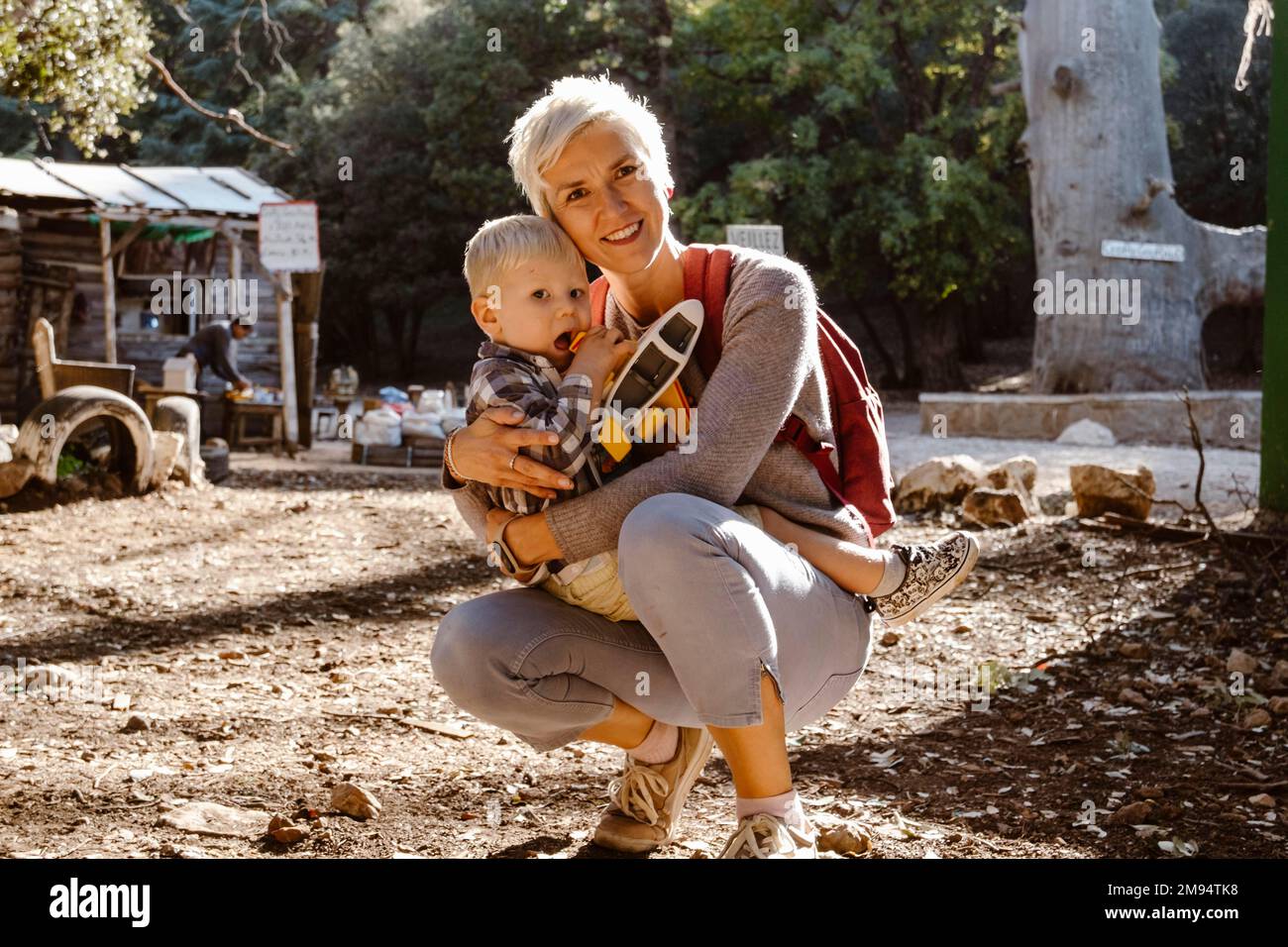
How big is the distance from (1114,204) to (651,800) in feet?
42.0

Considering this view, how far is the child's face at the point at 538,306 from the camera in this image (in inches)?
109

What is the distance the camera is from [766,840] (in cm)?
250

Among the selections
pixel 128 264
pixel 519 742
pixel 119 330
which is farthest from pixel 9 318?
pixel 519 742

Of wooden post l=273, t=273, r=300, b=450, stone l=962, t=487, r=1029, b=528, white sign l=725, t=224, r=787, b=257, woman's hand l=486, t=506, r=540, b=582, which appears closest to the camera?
woman's hand l=486, t=506, r=540, b=582

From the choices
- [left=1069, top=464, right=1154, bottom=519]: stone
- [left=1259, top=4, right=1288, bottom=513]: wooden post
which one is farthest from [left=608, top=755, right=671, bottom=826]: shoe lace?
[left=1069, top=464, right=1154, bottom=519]: stone

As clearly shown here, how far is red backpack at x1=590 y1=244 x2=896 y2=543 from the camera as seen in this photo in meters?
2.88

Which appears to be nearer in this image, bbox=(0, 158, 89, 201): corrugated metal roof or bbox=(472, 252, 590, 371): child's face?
bbox=(472, 252, 590, 371): child's face

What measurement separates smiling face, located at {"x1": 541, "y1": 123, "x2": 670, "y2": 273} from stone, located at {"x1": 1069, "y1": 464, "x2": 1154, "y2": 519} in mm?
4670

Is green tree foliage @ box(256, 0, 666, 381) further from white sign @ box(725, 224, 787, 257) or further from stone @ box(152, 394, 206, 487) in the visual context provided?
white sign @ box(725, 224, 787, 257)

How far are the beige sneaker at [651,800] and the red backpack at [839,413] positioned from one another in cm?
62

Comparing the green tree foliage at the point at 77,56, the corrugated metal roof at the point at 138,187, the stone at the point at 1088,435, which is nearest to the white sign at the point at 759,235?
the green tree foliage at the point at 77,56

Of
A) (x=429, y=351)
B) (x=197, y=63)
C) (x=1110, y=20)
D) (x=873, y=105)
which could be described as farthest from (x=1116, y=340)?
(x=197, y=63)

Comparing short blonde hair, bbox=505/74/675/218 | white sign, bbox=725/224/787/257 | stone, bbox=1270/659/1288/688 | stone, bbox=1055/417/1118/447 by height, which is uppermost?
white sign, bbox=725/224/787/257

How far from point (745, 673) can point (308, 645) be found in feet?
10.6
